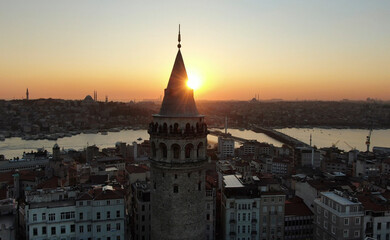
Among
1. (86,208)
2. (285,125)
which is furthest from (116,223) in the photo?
(285,125)

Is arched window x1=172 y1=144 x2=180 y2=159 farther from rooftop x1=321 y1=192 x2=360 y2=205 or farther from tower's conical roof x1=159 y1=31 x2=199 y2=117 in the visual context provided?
rooftop x1=321 y1=192 x2=360 y2=205

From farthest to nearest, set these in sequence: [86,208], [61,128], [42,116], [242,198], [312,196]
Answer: [42,116] → [61,128] → [312,196] → [242,198] → [86,208]

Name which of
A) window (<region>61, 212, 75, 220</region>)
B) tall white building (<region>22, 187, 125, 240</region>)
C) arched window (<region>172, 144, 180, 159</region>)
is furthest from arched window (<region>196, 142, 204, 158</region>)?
window (<region>61, 212, 75, 220</region>)

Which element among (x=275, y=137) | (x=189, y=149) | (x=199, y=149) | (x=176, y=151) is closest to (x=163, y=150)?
(x=176, y=151)

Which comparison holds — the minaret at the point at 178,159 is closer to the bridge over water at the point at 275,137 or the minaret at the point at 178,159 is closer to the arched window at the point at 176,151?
the arched window at the point at 176,151

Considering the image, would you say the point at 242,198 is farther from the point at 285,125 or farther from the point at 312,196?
the point at 285,125

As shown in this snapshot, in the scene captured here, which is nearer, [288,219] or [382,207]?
[382,207]

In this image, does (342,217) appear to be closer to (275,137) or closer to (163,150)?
(163,150)

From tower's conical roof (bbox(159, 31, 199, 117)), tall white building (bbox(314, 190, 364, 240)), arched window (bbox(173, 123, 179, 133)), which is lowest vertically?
tall white building (bbox(314, 190, 364, 240))

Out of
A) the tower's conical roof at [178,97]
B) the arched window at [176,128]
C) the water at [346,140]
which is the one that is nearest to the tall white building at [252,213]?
the arched window at [176,128]
